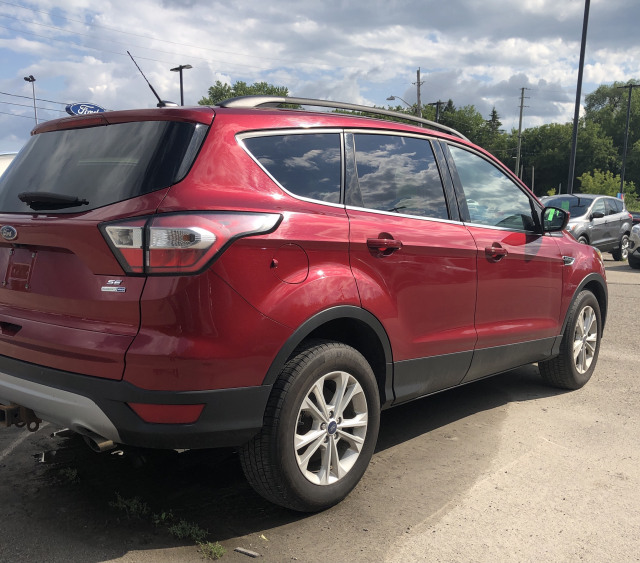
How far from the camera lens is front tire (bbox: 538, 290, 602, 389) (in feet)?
16.4

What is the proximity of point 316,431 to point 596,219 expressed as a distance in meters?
14.8

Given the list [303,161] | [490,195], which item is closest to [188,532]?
[303,161]

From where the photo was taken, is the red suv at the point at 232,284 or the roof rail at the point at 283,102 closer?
the red suv at the point at 232,284

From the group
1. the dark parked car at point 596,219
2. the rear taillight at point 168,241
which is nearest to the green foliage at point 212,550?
the rear taillight at point 168,241

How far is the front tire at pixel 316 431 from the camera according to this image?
2750 mm

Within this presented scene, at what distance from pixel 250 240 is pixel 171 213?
0.33m

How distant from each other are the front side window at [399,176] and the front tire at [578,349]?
6.09 feet

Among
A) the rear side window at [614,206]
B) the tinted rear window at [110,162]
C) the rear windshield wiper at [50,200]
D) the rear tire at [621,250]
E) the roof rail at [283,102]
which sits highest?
the roof rail at [283,102]

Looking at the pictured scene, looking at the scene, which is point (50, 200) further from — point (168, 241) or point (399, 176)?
point (399, 176)

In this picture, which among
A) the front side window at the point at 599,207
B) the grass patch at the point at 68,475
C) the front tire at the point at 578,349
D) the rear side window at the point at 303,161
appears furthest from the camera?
the front side window at the point at 599,207

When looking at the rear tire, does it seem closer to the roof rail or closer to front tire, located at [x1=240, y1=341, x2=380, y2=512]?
the roof rail

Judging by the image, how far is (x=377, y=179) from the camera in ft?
11.2

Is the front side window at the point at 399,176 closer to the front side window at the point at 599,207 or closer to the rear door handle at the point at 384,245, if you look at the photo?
the rear door handle at the point at 384,245

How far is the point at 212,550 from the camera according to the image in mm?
2684
